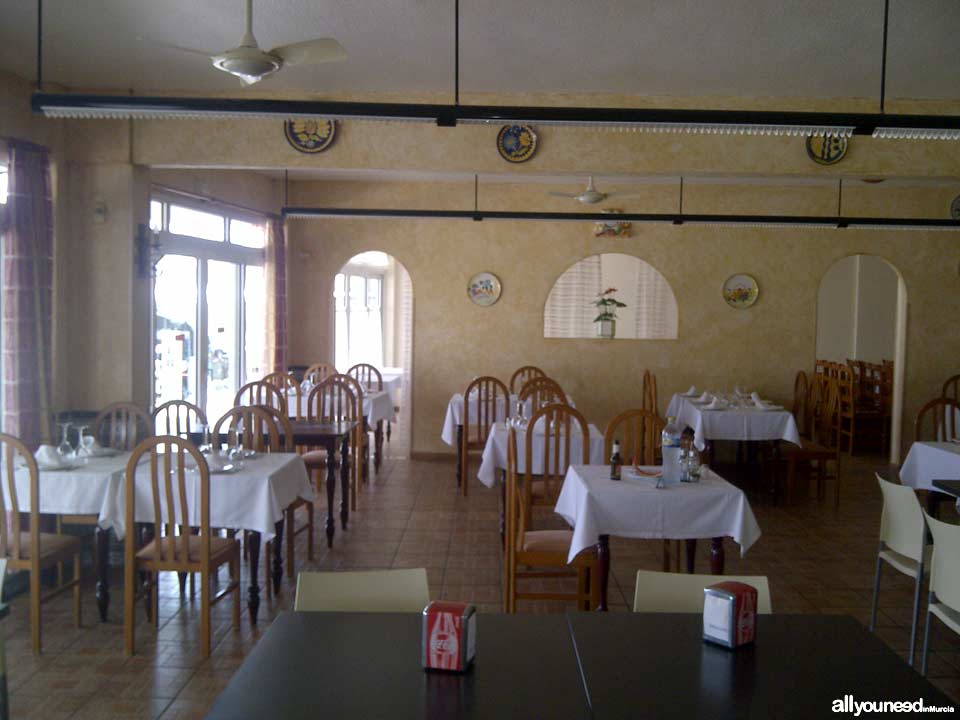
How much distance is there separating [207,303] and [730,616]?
6.85 meters

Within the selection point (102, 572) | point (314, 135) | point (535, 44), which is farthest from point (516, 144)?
point (102, 572)

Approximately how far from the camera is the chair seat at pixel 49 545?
4051 millimetres

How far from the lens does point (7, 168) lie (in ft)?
18.0

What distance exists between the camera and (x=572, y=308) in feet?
38.7

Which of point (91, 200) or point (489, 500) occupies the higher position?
point (91, 200)

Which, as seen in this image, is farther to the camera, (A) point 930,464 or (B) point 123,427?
(A) point 930,464

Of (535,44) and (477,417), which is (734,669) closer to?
(535,44)

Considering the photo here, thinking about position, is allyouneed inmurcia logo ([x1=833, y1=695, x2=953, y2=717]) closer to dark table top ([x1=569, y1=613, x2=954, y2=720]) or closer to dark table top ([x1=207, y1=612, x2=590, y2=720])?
dark table top ([x1=569, y1=613, x2=954, y2=720])

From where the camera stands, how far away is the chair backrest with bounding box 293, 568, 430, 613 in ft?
8.34

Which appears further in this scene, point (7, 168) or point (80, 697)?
point (7, 168)

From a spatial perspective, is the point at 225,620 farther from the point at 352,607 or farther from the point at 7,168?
the point at 7,168

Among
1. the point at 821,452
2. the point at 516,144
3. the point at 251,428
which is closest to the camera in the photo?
the point at 251,428

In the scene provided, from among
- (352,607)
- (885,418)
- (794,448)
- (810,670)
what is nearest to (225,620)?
(352,607)

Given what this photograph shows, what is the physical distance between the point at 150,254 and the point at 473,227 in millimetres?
3900
